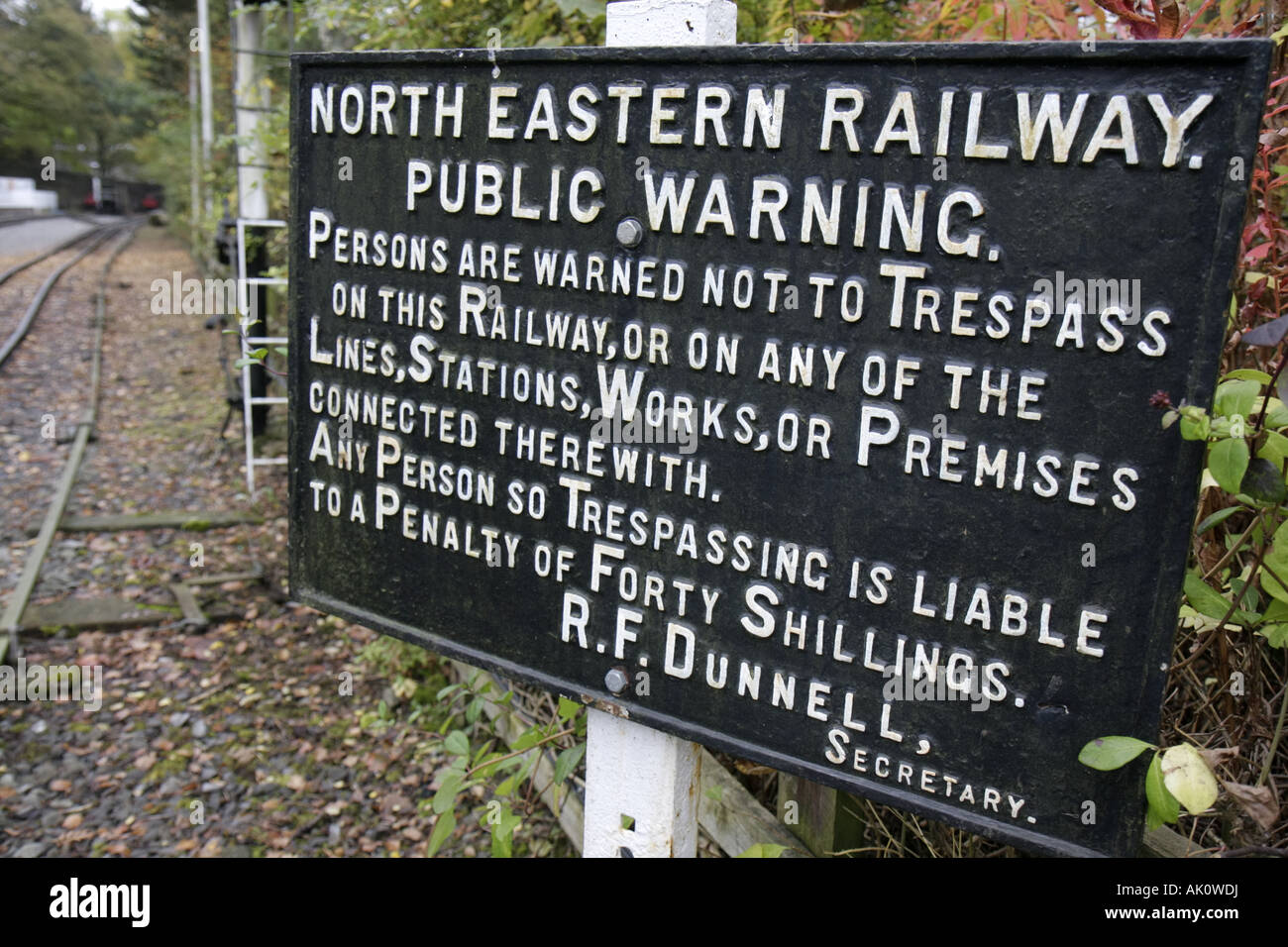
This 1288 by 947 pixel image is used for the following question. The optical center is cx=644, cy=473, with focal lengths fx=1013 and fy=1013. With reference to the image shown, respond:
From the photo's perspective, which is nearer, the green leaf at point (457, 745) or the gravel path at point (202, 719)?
the green leaf at point (457, 745)

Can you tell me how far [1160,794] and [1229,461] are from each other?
1.78 ft

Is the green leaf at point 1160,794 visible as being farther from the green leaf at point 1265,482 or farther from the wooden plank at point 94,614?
the wooden plank at point 94,614

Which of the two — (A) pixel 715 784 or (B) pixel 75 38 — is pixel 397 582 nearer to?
(A) pixel 715 784

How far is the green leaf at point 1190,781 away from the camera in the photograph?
1.59m

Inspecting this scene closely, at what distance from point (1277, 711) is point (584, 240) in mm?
1975

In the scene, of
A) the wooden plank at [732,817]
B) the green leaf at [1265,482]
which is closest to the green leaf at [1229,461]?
the green leaf at [1265,482]

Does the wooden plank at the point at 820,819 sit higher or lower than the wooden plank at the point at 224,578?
higher

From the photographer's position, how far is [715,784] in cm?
326
